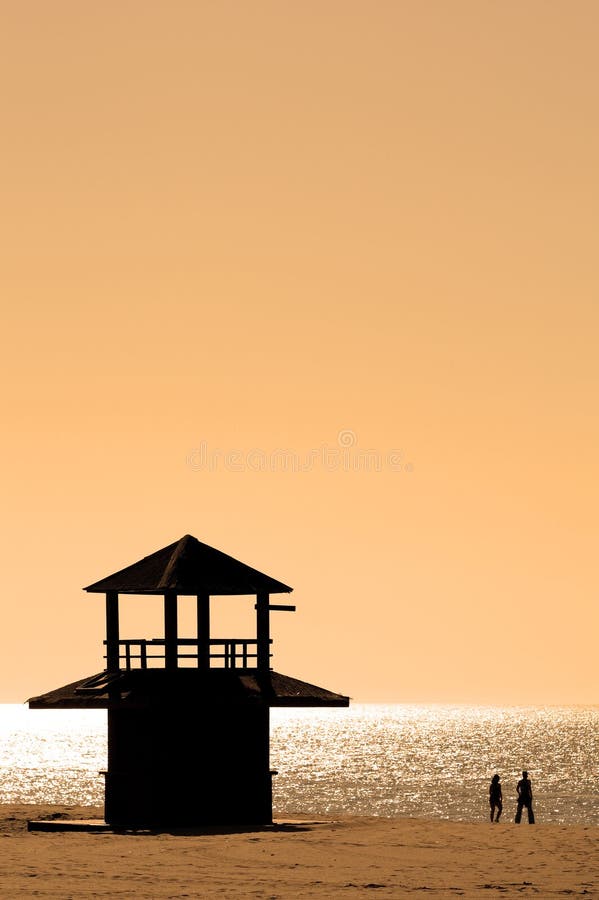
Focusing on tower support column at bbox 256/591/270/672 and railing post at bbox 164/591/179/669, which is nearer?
railing post at bbox 164/591/179/669

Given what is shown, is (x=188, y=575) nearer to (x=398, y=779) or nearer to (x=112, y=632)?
(x=112, y=632)

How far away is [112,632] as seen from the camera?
3225 centimetres

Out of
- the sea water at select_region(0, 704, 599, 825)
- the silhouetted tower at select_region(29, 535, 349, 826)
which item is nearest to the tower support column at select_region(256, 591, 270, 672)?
the silhouetted tower at select_region(29, 535, 349, 826)

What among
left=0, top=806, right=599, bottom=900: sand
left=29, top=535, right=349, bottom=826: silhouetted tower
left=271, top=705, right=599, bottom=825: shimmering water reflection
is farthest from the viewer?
left=271, top=705, right=599, bottom=825: shimmering water reflection

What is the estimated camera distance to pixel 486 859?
1017 inches

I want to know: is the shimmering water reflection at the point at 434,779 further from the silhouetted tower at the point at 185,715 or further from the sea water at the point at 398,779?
the silhouetted tower at the point at 185,715

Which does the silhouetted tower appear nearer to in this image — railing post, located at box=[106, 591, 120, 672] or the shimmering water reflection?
railing post, located at box=[106, 591, 120, 672]

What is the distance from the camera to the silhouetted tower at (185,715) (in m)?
30.9

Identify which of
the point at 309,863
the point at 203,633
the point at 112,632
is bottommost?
the point at 309,863

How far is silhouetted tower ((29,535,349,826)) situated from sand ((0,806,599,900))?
1.31 m

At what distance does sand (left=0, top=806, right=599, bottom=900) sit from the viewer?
22375mm

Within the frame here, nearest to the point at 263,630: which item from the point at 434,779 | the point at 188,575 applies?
the point at 188,575

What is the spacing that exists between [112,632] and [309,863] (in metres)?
8.57

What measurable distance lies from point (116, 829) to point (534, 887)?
10985mm
